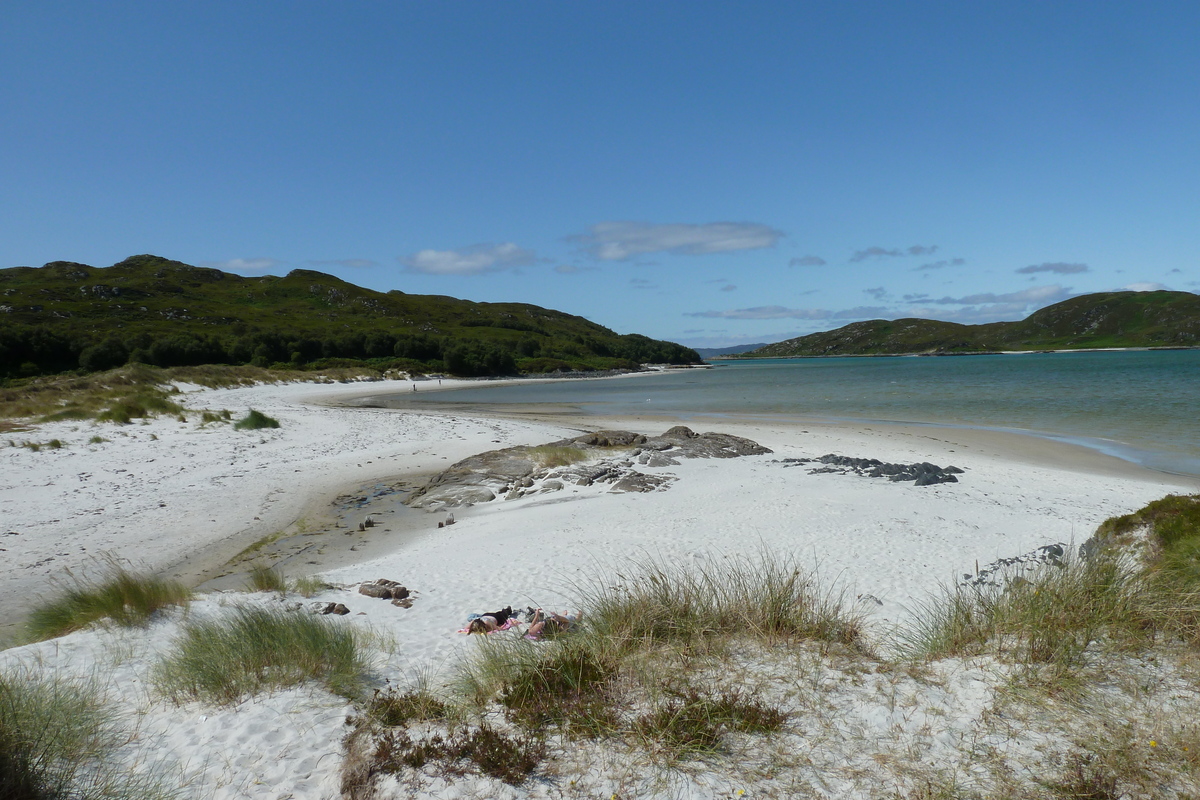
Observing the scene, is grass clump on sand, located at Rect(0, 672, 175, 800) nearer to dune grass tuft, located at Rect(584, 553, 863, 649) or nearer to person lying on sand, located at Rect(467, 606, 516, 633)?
person lying on sand, located at Rect(467, 606, 516, 633)

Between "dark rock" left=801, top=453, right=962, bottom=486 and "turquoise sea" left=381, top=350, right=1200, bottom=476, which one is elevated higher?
"turquoise sea" left=381, top=350, right=1200, bottom=476

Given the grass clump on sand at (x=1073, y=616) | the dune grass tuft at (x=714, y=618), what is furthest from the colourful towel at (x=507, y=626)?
the grass clump on sand at (x=1073, y=616)

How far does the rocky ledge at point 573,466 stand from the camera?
14477 millimetres

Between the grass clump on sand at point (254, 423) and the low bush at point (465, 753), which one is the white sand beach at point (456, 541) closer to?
the low bush at point (465, 753)

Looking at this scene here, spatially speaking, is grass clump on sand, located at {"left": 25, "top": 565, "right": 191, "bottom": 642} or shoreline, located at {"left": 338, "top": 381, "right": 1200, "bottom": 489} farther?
shoreline, located at {"left": 338, "top": 381, "right": 1200, "bottom": 489}

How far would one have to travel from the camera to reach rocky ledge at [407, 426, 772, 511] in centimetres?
1448

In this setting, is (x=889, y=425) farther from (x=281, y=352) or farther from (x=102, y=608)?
(x=281, y=352)

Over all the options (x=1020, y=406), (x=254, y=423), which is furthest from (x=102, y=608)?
(x=1020, y=406)

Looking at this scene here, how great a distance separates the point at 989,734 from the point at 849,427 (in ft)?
85.7

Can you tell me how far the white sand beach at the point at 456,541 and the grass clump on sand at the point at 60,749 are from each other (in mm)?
178

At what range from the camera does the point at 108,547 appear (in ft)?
32.9

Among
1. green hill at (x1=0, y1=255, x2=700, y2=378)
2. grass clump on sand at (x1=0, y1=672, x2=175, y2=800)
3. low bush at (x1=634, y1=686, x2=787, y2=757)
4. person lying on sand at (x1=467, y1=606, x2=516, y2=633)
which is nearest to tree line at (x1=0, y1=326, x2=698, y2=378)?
green hill at (x1=0, y1=255, x2=700, y2=378)

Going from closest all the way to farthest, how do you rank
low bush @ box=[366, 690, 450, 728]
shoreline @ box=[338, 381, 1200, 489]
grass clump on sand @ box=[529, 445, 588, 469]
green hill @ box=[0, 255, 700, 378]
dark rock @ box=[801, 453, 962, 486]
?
low bush @ box=[366, 690, 450, 728], dark rock @ box=[801, 453, 962, 486], grass clump on sand @ box=[529, 445, 588, 469], shoreline @ box=[338, 381, 1200, 489], green hill @ box=[0, 255, 700, 378]

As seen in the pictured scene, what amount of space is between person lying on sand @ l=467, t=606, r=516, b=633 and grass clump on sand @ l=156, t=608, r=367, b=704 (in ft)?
4.06
